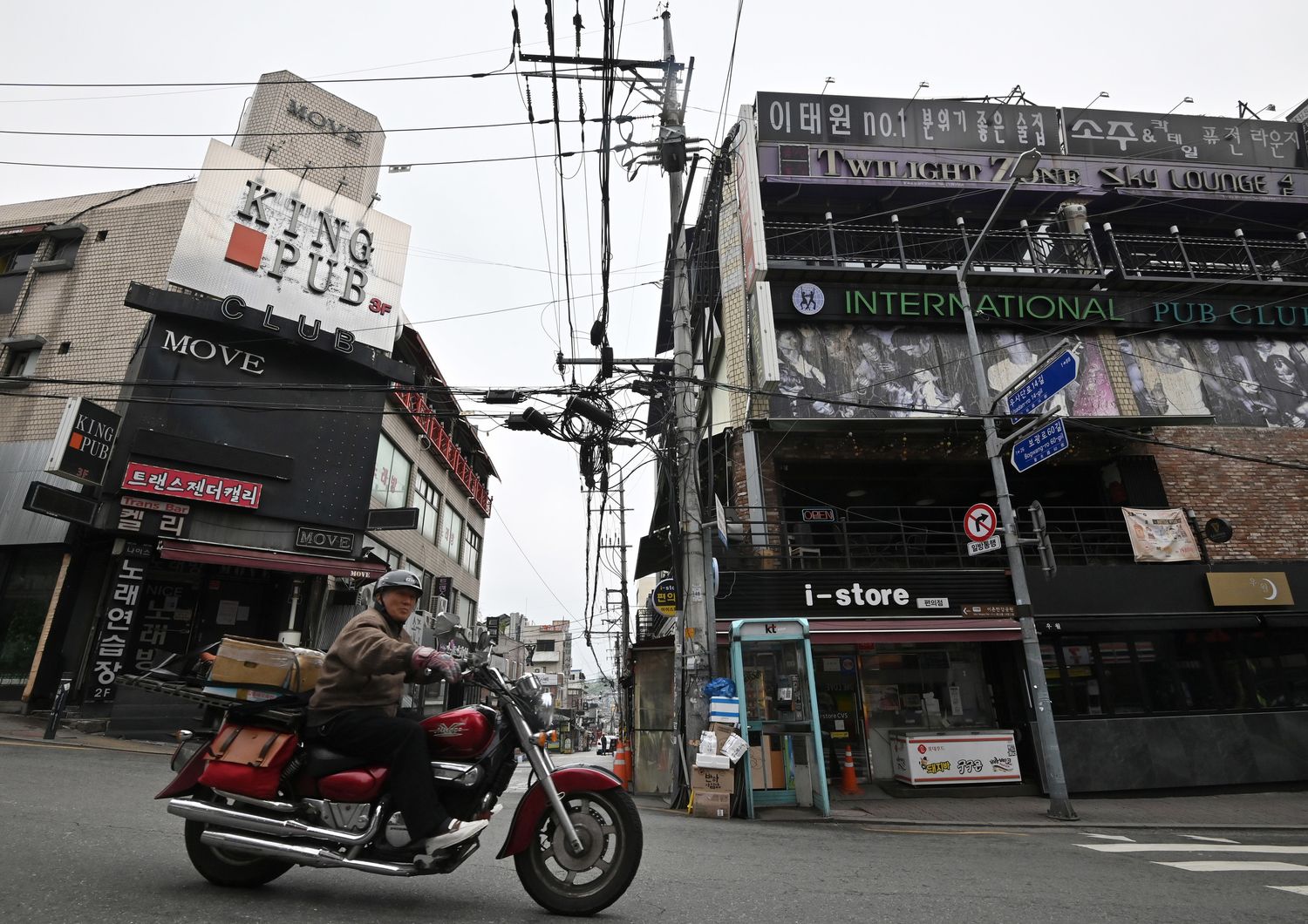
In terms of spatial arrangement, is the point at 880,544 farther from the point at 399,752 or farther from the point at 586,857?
the point at 399,752

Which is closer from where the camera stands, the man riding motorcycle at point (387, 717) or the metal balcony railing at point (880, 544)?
the man riding motorcycle at point (387, 717)

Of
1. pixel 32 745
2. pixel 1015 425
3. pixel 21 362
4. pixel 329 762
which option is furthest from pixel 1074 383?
pixel 21 362

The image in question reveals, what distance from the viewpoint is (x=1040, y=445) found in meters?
10.2

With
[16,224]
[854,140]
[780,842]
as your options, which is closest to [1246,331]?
[854,140]

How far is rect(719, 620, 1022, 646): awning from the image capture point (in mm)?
11352

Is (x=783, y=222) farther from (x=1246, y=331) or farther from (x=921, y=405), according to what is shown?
(x=1246, y=331)

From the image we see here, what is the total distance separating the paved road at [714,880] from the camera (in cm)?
326

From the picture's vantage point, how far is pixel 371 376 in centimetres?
1912

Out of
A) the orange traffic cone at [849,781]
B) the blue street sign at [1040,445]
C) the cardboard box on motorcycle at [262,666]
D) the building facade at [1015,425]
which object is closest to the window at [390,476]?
the building facade at [1015,425]

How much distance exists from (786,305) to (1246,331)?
11.7 metres

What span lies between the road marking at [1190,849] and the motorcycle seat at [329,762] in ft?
24.4

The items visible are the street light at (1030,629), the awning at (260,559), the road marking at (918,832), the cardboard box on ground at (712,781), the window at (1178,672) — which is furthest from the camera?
the awning at (260,559)

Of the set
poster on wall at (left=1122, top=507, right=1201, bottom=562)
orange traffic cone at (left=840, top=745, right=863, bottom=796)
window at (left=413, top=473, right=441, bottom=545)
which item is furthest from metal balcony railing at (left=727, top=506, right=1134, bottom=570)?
window at (left=413, top=473, right=441, bottom=545)

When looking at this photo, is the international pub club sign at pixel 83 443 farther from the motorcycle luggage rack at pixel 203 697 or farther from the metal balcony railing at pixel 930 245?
the metal balcony railing at pixel 930 245
